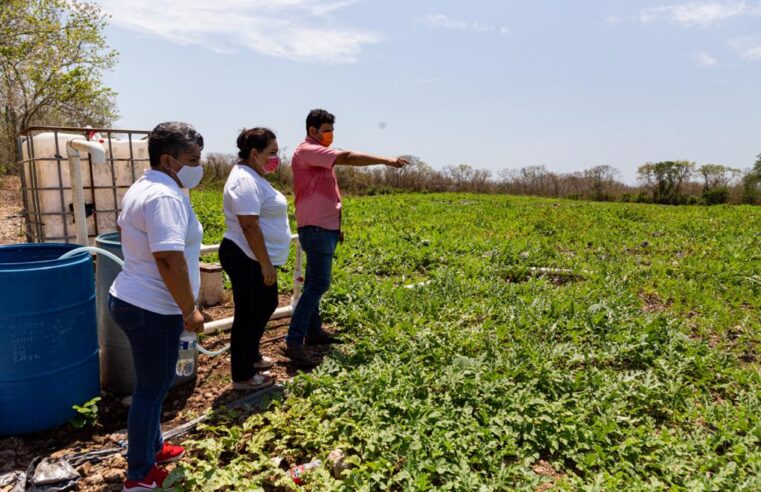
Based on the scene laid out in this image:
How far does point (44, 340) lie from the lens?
2.76 metres

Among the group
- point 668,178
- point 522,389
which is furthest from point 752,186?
point 522,389

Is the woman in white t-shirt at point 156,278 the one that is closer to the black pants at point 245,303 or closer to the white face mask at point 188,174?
the white face mask at point 188,174

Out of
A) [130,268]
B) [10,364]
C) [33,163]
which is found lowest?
[10,364]

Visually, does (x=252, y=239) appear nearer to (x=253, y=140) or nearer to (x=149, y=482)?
(x=253, y=140)

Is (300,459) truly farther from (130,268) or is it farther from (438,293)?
(438,293)

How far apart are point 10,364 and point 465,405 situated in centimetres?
250

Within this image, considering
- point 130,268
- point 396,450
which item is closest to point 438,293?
point 396,450

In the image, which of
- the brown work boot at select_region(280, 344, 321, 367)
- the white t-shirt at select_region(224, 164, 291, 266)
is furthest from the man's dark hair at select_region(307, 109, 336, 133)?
the brown work boot at select_region(280, 344, 321, 367)

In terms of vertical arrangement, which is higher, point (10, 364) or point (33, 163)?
point (33, 163)

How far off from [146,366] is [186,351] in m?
0.28

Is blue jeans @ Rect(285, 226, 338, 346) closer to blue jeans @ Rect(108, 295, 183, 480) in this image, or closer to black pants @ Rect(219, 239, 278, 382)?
black pants @ Rect(219, 239, 278, 382)

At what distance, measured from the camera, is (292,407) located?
10.2ft

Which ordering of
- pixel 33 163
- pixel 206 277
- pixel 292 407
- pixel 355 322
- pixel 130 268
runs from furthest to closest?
pixel 206 277, pixel 355 322, pixel 33 163, pixel 292 407, pixel 130 268

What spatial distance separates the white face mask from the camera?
235 centimetres
